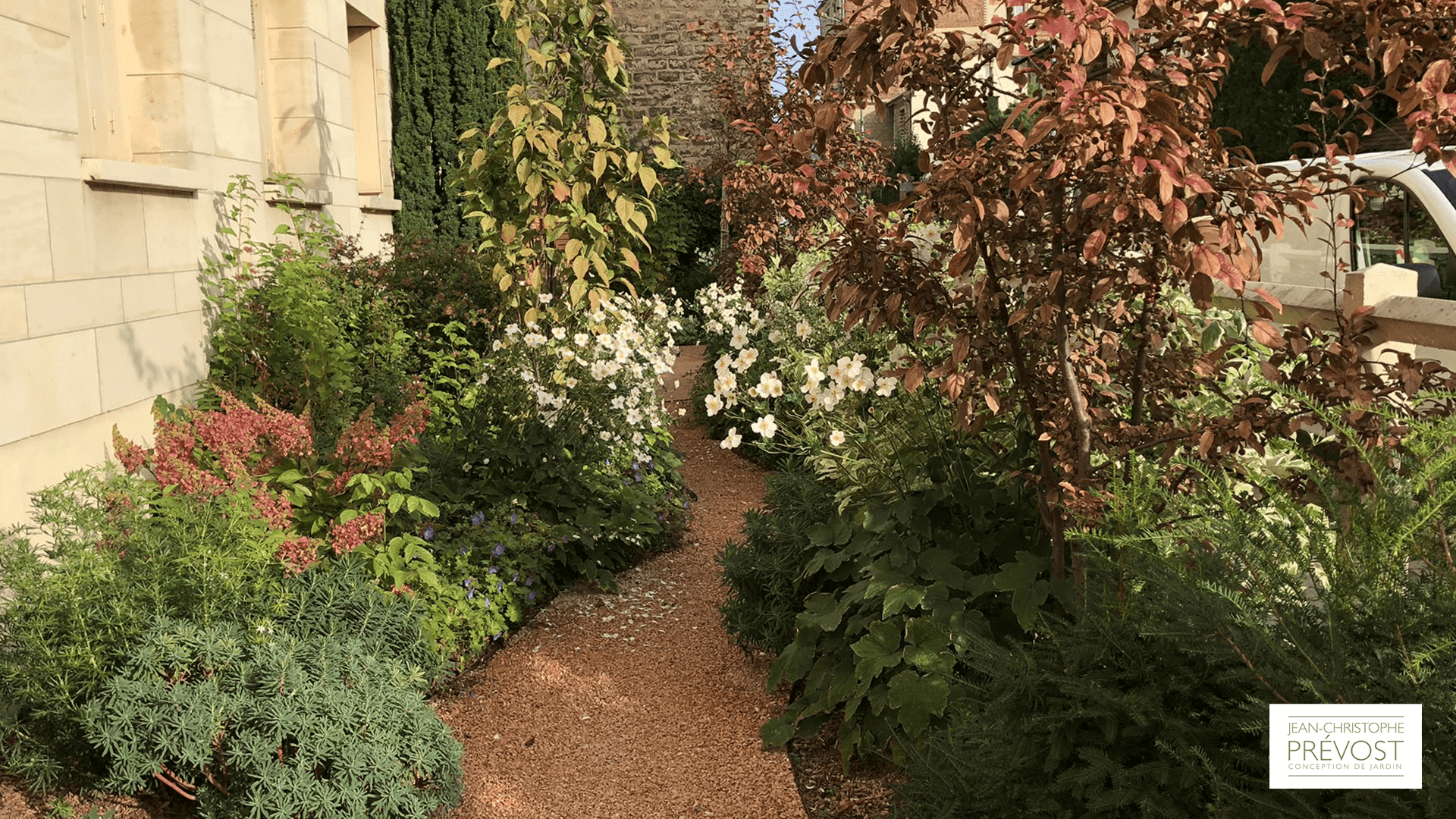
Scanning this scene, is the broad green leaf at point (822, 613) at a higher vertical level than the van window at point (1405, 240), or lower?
lower

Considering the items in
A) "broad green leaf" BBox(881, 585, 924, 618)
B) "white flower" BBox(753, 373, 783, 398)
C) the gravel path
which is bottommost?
the gravel path

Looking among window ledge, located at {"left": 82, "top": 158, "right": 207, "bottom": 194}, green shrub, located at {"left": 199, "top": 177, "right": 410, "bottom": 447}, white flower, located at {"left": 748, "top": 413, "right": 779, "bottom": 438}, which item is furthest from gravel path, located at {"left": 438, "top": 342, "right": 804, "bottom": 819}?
window ledge, located at {"left": 82, "top": 158, "right": 207, "bottom": 194}

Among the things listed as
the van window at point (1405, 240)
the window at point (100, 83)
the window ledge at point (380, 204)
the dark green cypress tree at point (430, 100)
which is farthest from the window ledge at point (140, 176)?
the van window at point (1405, 240)

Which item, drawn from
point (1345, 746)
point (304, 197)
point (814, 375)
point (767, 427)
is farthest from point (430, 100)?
point (1345, 746)

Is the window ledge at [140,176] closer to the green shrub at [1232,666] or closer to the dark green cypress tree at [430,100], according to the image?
the green shrub at [1232,666]

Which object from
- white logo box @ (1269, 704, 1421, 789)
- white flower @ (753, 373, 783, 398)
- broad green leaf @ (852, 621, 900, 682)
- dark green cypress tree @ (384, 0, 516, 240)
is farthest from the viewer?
dark green cypress tree @ (384, 0, 516, 240)

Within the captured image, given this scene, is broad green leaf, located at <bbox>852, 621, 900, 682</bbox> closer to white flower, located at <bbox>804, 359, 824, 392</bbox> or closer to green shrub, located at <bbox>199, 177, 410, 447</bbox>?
white flower, located at <bbox>804, 359, 824, 392</bbox>

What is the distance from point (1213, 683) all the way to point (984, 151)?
1432 mm

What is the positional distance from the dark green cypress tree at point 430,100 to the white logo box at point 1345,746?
10.0 m

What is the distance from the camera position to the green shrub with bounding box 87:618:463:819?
258 cm

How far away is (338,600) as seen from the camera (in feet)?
10.7

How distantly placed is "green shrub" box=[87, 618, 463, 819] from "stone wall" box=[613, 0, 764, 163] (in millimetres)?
12464

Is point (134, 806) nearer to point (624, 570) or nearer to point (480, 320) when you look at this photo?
point (624, 570)

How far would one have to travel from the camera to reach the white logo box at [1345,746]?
145 cm
